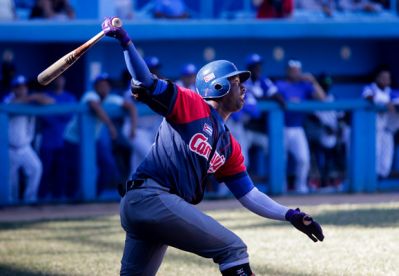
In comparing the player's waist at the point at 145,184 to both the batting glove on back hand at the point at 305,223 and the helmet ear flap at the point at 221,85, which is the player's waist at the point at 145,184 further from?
the batting glove on back hand at the point at 305,223

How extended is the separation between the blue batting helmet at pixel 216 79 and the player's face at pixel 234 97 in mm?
32

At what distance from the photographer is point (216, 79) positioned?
5.07m

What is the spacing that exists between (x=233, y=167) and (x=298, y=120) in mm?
6970

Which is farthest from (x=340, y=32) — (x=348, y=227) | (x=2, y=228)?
(x=2, y=228)

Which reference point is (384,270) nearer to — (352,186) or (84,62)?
(352,186)

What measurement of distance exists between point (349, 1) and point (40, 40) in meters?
5.51

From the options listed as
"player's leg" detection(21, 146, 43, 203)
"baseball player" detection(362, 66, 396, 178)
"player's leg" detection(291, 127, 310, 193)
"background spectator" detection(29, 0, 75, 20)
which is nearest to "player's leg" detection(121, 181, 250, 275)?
"player's leg" detection(21, 146, 43, 203)

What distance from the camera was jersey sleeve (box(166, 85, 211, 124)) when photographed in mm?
4785

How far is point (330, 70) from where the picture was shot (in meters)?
14.9

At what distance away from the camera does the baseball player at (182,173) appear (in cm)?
474

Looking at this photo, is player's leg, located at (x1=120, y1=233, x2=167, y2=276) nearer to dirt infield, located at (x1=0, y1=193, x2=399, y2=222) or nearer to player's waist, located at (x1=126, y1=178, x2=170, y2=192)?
player's waist, located at (x1=126, y1=178, x2=170, y2=192)

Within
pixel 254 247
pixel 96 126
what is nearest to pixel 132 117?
pixel 96 126

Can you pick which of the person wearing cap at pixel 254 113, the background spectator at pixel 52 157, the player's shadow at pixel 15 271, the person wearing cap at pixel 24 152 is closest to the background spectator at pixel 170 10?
the person wearing cap at pixel 254 113

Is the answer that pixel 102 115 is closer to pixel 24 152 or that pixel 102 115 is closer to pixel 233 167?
pixel 24 152
